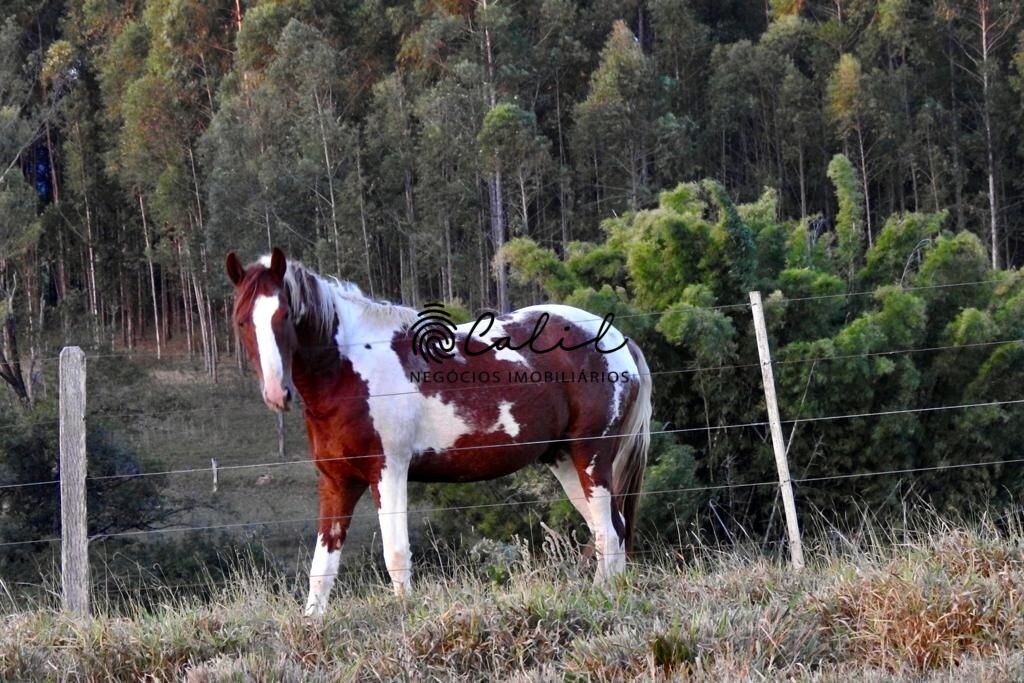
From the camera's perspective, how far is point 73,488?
5.01 meters

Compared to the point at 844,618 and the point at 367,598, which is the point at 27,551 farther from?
the point at 844,618

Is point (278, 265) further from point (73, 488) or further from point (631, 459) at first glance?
point (631, 459)

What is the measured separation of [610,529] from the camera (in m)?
5.73

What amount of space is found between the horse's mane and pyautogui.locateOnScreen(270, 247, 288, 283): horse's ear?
56 mm

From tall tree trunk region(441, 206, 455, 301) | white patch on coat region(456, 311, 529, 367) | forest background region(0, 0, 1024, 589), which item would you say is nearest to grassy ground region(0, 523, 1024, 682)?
white patch on coat region(456, 311, 529, 367)

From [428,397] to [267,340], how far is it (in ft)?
2.99

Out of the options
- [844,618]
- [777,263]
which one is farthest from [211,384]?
[844,618]

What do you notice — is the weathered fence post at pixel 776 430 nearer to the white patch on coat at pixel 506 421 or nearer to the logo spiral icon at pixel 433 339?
the white patch on coat at pixel 506 421

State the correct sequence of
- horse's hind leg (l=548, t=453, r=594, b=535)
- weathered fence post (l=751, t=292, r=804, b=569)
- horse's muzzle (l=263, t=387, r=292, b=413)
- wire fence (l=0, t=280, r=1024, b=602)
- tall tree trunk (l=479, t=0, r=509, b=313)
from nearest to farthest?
horse's muzzle (l=263, t=387, r=292, b=413) → weathered fence post (l=751, t=292, r=804, b=569) → horse's hind leg (l=548, t=453, r=594, b=535) → wire fence (l=0, t=280, r=1024, b=602) → tall tree trunk (l=479, t=0, r=509, b=313)

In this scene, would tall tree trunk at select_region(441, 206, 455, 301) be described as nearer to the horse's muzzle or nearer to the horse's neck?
the horse's neck

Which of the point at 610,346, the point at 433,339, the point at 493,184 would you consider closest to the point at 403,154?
the point at 493,184

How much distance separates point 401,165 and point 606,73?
5434mm

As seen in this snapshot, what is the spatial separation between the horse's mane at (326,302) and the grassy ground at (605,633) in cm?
A: 131

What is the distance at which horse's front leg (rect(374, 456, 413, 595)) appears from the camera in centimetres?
516
